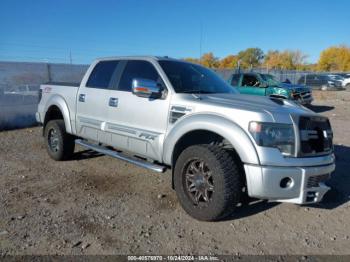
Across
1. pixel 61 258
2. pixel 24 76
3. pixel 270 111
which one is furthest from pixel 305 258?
pixel 24 76

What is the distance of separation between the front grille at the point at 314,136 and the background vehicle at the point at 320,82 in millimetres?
29161

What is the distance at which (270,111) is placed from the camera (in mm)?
3355

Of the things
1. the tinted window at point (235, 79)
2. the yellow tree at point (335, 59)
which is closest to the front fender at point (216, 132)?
the tinted window at point (235, 79)

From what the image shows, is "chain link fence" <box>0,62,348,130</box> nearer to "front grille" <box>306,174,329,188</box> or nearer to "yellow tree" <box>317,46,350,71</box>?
"front grille" <box>306,174,329,188</box>

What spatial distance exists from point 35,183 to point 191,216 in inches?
97.8

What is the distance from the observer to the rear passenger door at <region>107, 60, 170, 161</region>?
4.08 metres

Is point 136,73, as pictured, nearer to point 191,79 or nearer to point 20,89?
point 191,79

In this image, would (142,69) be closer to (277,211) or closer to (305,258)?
(277,211)

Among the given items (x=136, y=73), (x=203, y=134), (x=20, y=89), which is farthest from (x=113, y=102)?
(x=20, y=89)

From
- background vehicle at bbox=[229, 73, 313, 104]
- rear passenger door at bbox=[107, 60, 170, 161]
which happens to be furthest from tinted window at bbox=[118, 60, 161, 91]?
background vehicle at bbox=[229, 73, 313, 104]

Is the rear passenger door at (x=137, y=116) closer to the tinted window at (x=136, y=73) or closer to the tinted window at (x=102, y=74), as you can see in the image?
the tinted window at (x=136, y=73)

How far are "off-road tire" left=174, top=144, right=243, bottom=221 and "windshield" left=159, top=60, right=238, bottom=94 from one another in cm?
92

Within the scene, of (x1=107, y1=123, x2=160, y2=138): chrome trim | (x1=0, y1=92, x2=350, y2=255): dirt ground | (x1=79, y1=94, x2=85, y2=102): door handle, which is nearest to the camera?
(x1=0, y1=92, x2=350, y2=255): dirt ground

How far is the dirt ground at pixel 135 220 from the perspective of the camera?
123 inches
